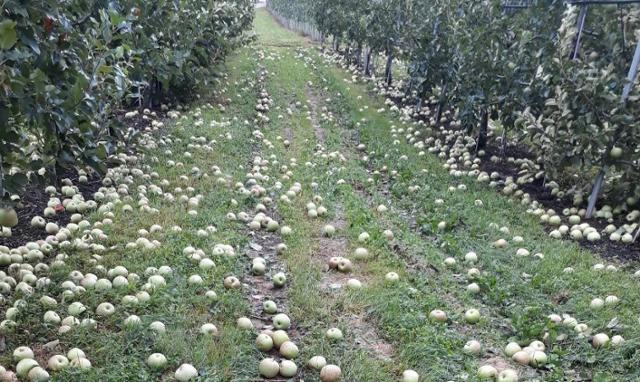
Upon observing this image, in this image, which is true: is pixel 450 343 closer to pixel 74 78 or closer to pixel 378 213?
pixel 378 213

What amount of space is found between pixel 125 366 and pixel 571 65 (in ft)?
20.1

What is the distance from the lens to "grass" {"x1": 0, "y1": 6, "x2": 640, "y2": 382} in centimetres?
336

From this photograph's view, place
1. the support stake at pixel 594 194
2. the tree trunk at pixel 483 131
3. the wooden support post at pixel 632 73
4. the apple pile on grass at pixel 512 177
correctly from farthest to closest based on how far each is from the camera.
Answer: the tree trunk at pixel 483 131 < the support stake at pixel 594 194 < the apple pile on grass at pixel 512 177 < the wooden support post at pixel 632 73

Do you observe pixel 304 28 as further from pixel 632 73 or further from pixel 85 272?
pixel 85 272

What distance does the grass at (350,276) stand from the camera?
132 inches

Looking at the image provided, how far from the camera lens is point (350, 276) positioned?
15.3ft

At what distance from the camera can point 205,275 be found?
13.9 feet

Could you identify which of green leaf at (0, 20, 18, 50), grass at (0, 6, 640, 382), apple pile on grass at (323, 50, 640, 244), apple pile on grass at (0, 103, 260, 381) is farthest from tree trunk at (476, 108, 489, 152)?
green leaf at (0, 20, 18, 50)

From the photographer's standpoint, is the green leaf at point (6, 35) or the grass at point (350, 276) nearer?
the green leaf at point (6, 35)

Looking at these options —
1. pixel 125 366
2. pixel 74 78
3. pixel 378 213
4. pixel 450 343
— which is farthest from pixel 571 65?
pixel 125 366

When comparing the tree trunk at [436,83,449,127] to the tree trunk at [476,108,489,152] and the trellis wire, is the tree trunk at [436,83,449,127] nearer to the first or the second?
the tree trunk at [476,108,489,152]

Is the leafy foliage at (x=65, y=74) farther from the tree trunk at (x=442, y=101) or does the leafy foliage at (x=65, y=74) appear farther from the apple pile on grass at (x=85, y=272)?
the tree trunk at (x=442, y=101)

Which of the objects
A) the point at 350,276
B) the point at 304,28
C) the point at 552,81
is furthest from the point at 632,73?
the point at 304,28

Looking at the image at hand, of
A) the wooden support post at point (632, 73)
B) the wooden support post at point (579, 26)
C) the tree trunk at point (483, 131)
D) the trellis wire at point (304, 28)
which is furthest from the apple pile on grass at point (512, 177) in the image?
the trellis wire at point (304, 28)
